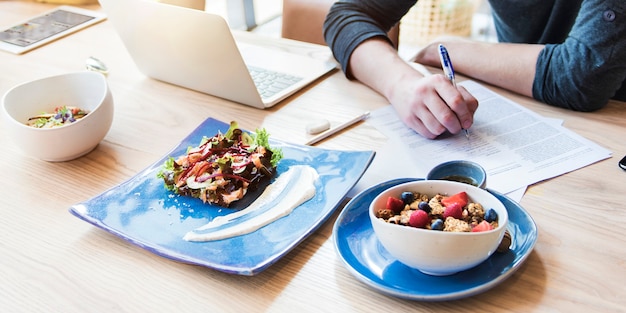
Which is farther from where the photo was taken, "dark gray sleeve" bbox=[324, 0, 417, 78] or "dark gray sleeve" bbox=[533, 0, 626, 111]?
"dark gray sleeve" bbox=[324, 0, 417, 78]

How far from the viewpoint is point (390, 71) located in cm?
112

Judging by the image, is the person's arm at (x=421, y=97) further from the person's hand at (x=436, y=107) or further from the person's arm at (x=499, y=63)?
the person's arm at (x=499, y=63)

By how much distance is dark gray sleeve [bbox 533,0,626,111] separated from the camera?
0.98 m

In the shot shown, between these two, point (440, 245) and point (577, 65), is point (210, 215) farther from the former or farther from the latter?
point (577, 65)

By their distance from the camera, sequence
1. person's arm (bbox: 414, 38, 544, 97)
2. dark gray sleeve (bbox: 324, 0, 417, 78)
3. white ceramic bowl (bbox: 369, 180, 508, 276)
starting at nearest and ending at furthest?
white ceramic bowl (bbox: 369, 180, 508, 276) → person's arm (bbox: 414, 38, 544, 97) → dark gray sleeve (bbox: 324, 0, 417, 78)

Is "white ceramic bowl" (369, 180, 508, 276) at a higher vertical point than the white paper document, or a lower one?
higher

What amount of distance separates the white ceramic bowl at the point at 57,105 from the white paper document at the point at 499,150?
0.48m

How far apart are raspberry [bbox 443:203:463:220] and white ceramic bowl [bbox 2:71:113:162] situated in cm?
64

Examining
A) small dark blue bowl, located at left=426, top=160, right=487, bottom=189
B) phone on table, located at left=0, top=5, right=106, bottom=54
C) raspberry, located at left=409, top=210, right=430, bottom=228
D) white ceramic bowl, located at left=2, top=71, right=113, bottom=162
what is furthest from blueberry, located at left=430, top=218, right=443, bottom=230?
phone on table, located at left=0, top=5, right=106, bottom=54

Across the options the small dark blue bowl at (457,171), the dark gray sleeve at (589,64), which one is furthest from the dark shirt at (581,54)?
the small dark blue bowl at (457,171)

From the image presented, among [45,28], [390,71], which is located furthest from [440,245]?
[45,28]

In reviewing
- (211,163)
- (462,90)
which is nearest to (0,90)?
(211,163)

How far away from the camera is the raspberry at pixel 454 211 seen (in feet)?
2.17

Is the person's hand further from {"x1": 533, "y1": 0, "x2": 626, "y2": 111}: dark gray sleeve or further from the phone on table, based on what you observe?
the phone on table
